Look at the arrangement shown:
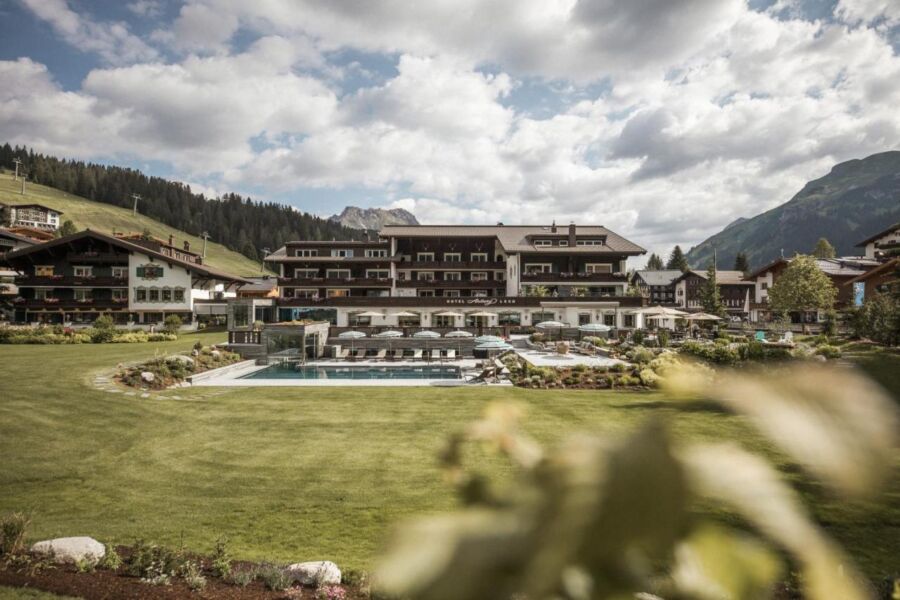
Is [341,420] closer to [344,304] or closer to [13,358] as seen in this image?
[13,358]

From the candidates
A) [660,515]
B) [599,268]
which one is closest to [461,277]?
[599,268]

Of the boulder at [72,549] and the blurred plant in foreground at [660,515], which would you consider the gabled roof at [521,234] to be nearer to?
the boulder at [72,549]

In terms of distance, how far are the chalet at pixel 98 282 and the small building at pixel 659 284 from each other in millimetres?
95168

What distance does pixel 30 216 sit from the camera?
118 metres

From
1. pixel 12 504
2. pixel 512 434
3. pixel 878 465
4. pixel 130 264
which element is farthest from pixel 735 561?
pixel 130 264

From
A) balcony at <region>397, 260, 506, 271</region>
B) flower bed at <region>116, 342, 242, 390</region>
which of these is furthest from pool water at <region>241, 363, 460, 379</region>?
balcony at <region>397, 260, 506, 271</region>

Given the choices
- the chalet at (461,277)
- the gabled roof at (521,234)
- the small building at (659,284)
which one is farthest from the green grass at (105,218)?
the small building at (659,284)

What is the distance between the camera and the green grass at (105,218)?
13425 cm

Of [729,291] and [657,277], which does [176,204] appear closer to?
[657,277]

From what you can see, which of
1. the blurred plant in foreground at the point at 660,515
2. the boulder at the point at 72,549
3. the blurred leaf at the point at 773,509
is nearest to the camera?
the blurred plant in foreground at the point at 660,515

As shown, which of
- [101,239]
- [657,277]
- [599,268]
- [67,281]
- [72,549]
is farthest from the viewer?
[657,277]

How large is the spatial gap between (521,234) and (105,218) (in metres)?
131

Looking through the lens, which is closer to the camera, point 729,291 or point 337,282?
point 337,282

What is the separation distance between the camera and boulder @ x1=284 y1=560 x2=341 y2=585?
7.38 m
